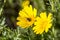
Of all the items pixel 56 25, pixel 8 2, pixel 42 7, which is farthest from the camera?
pixel 8 2

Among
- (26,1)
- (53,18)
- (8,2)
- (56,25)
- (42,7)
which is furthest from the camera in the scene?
(8,2)

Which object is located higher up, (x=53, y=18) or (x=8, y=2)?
(x=8, y=2)

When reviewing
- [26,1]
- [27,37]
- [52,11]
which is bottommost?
[27,37]

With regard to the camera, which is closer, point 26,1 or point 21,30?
point 21,30

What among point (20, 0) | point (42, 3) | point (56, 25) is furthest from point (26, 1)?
point (56, 25)

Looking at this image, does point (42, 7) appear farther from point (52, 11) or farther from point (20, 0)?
point (20, 0)

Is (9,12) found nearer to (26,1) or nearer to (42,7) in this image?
(26,1)

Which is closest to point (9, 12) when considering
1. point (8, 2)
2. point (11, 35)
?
point (8, 2)

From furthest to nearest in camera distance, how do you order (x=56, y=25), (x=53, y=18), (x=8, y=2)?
(x=8, y=2)
(x=56, y=25)
(x=53, y=18)

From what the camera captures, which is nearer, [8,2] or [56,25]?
[56,25]
